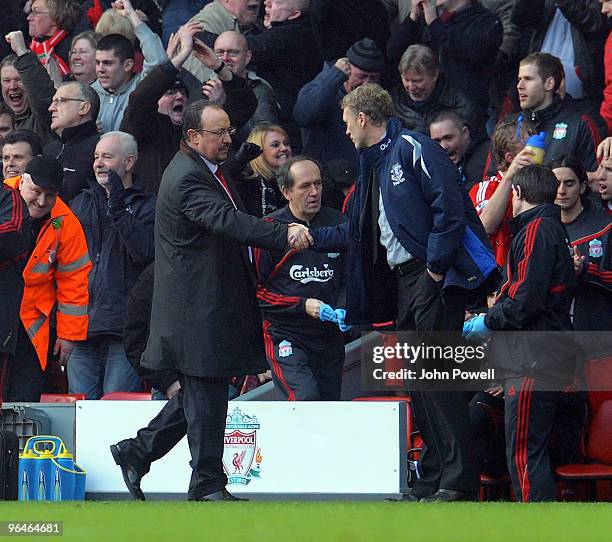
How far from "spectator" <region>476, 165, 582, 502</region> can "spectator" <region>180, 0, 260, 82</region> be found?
4.06 m

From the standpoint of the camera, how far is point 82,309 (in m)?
9.91

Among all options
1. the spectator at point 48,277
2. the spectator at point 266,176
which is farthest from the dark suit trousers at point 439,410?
the spectator at point 48,277

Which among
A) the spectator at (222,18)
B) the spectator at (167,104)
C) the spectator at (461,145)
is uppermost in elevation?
the spectator at (222,18)

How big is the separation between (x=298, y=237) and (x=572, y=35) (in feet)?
11.9

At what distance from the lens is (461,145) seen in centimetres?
998

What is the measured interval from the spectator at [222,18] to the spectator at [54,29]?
1.35 m

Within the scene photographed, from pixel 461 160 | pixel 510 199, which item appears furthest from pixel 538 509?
pixel 461 160

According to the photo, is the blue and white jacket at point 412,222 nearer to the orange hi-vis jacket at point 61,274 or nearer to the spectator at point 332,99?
the orange hi-vis jacket at point 61,274

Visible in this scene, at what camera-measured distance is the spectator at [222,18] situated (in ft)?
37.7

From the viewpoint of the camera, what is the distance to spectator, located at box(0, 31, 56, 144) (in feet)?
38.5

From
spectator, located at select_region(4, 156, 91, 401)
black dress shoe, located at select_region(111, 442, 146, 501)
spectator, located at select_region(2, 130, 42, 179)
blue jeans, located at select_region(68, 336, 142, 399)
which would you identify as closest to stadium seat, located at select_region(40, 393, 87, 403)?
spectator, located at select_region(4, 156, 91, 401)

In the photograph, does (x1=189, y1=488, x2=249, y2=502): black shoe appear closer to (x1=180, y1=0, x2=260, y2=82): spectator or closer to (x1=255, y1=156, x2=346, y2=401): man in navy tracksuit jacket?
(x1=255, y1=156, x2=346, y2=401): man in navy tracksuit jacket

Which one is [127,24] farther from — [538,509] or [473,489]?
[538,509]

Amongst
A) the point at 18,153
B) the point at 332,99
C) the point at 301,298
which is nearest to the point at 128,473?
the point at 301,298
